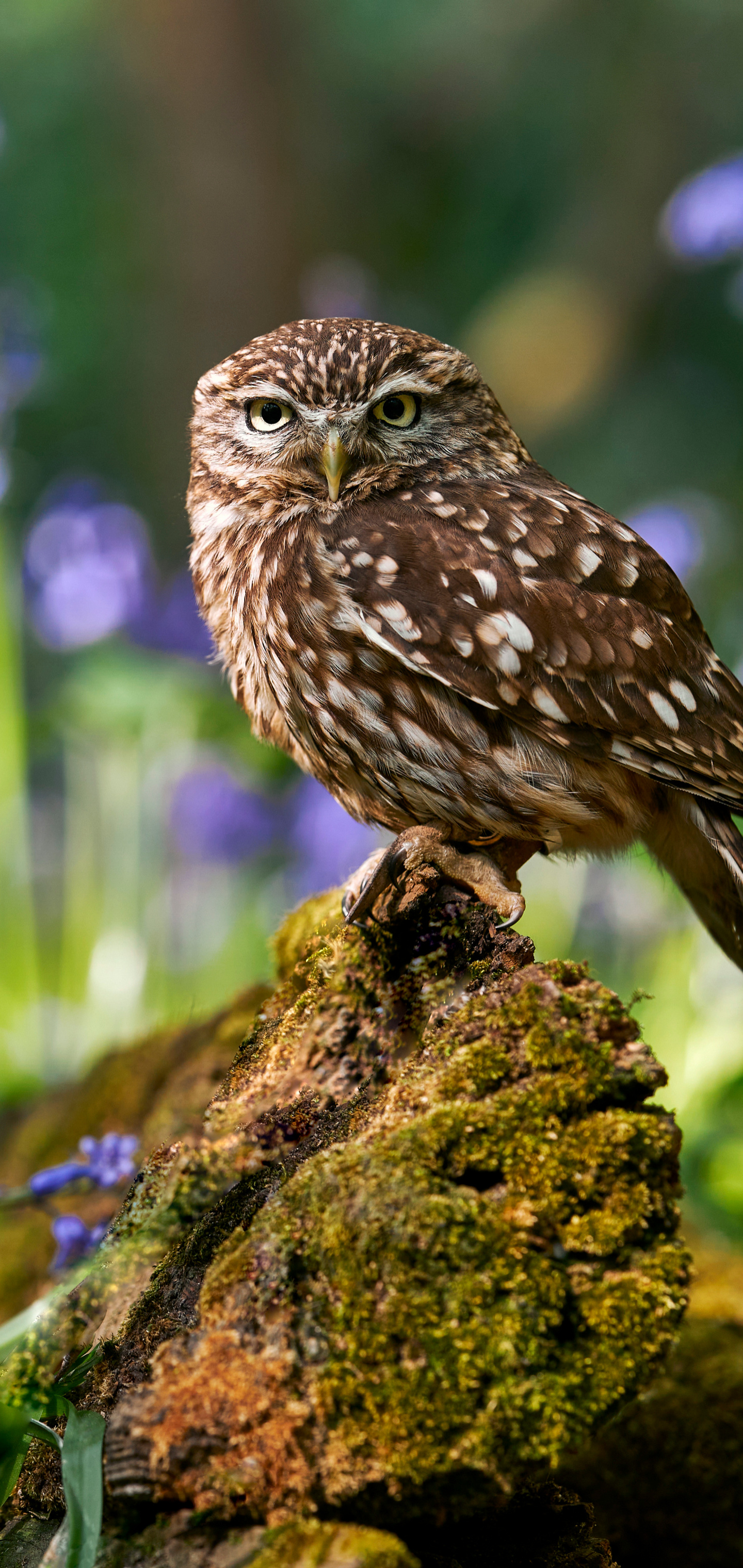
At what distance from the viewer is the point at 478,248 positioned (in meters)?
8.05

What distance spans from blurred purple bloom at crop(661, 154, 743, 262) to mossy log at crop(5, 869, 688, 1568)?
3.66 metres

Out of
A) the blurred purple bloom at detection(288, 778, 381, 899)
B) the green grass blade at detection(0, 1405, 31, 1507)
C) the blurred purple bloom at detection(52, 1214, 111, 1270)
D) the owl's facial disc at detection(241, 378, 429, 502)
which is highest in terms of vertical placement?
the blurred purple bloom at detection(288, 778, 381, 899)

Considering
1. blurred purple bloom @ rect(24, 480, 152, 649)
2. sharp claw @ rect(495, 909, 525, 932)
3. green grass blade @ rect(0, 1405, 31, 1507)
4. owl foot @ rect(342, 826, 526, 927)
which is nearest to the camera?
green grass blade @ rect(0, 1405, 31, 1507)

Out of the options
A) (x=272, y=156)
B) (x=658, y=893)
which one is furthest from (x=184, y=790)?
(x=272, y=156)

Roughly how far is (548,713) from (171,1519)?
4.33 feet

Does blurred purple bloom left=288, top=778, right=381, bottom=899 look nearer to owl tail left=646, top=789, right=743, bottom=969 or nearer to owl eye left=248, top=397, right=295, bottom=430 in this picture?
owl tail left=646, top=789, right=743, bottom=969

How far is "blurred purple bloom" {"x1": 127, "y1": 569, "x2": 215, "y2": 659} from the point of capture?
4.42 m

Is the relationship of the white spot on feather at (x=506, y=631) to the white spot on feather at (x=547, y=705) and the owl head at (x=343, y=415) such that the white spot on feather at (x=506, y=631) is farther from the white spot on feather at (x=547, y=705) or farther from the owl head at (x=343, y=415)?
the owl head at (x=343, y=415)

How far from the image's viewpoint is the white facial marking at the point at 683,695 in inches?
85.4

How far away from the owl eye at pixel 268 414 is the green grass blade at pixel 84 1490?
1.76 metres

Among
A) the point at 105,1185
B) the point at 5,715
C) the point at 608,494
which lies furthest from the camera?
the point at 608,494

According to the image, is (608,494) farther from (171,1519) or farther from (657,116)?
(171,1519)

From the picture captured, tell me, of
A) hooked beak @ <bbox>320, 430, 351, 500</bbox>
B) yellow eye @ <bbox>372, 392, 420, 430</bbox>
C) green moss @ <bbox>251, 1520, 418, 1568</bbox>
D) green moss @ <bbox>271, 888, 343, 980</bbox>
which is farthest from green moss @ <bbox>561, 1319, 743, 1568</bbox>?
yellow eye @ <bbox>372, 392, 420, 430</bbox>

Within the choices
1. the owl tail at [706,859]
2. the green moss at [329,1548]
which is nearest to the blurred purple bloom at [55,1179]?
the green moss at [329,1548]
